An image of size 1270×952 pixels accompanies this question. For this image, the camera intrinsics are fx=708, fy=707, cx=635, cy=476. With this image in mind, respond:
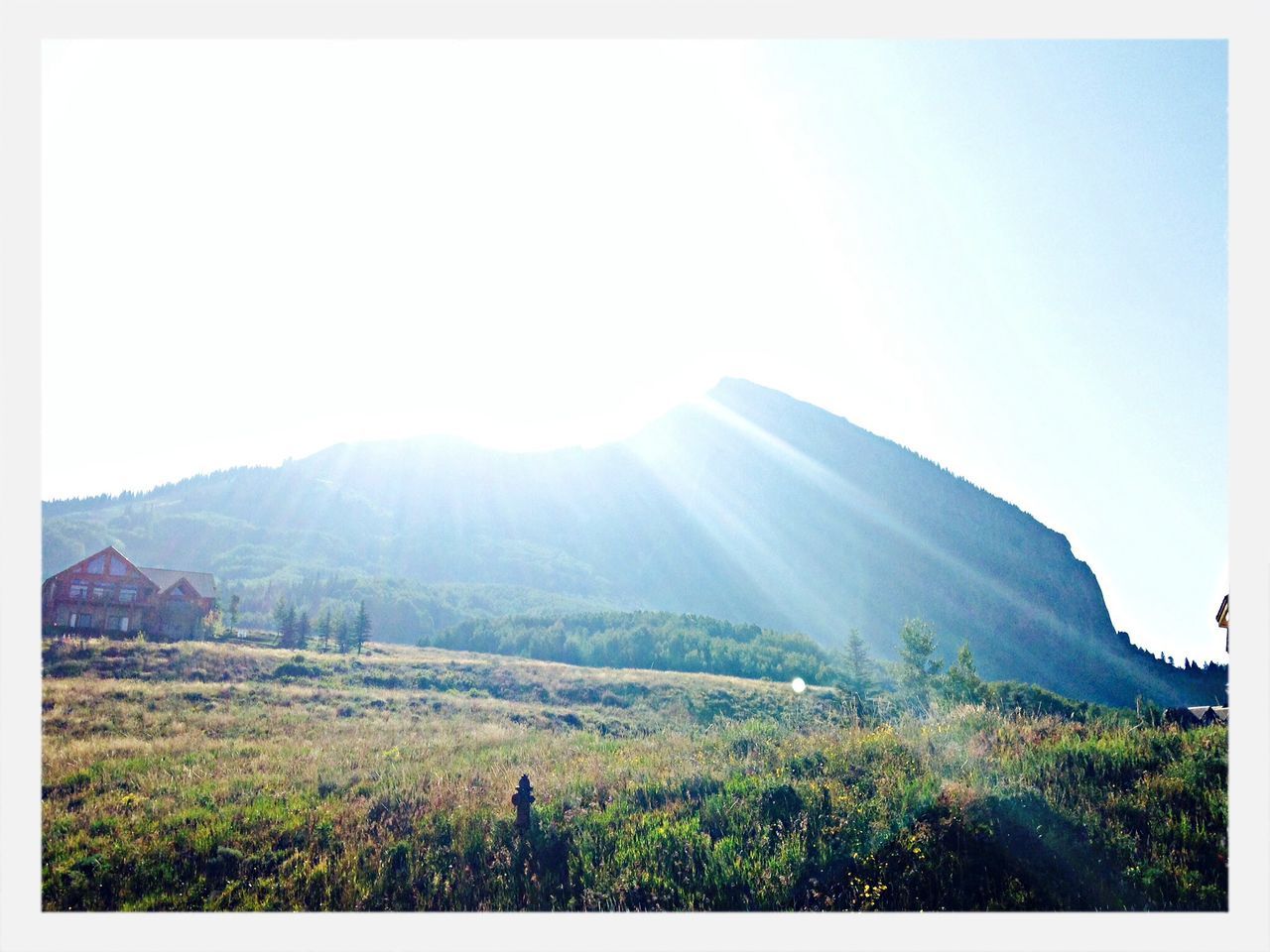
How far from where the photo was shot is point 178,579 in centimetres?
3130

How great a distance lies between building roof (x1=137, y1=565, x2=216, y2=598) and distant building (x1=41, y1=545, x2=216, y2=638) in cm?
4

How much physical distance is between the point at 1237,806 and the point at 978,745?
8.83ft

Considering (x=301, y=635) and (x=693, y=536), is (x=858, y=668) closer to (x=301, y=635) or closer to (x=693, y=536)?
(x=301, y=635)

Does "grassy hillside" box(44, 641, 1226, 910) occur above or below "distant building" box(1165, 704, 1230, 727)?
below

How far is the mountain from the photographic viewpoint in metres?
107

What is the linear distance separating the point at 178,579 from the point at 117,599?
501 cm

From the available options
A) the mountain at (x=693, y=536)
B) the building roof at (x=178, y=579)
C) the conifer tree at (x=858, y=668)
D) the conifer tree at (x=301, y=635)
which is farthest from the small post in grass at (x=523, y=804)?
the mountain at (x=693, y=536)

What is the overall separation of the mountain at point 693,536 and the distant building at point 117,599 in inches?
1908

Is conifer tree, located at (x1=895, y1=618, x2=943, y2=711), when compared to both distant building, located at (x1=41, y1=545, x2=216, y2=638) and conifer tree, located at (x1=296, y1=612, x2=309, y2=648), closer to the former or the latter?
conifer tree, located at (x1=296, y1=612, x2=309, y2=648)

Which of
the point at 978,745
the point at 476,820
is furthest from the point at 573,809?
the point at 978,745

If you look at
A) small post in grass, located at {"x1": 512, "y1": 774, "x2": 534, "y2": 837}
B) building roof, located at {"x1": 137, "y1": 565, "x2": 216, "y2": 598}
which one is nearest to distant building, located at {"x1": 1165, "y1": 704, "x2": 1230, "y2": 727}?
small post in grass, located at {"x1": 512, "y1": 774, "x2": 534, "y2": 837}

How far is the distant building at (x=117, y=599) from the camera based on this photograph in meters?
24.5

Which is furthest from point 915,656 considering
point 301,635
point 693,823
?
point 301,635

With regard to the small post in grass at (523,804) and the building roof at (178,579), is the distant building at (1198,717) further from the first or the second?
the building roof at (178,579)
